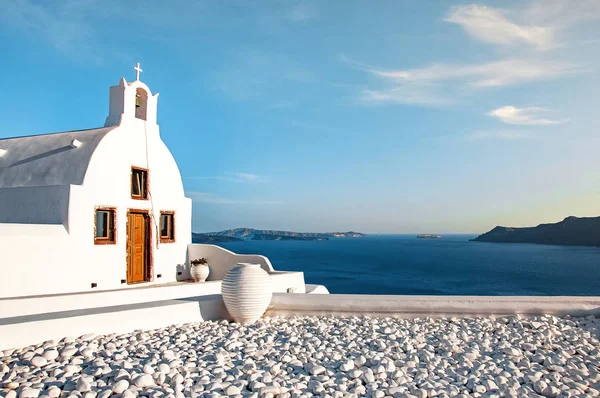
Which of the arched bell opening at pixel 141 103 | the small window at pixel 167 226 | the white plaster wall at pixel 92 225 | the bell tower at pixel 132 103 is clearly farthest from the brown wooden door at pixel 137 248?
the arched bell opening at pixel 141 103

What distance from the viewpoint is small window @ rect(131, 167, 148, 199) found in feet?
40.1

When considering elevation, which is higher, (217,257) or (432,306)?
(217,257)

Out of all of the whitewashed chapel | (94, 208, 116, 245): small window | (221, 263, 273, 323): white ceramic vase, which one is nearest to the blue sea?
the whitewashed chapel

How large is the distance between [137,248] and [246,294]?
6.00 metres

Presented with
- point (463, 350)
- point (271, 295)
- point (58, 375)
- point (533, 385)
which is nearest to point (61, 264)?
point (271, 295)

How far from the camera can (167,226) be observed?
1324 cm

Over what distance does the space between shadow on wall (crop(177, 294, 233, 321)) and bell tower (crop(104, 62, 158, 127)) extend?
686 centimetres

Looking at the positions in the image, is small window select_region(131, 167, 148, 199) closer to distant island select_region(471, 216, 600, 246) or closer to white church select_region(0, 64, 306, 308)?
white church select_region(0, 64, 306, 308)

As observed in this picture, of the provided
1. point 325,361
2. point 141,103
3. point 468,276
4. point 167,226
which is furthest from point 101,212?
point 468,276

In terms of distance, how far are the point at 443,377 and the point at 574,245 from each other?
11668cm

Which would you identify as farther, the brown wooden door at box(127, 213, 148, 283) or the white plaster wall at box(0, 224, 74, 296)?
the brown wooden door at box(127, 213, 148, 283)

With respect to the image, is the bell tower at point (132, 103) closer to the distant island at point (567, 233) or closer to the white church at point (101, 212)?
the white church at point (101, 212)

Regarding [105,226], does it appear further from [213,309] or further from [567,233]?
[567,233]

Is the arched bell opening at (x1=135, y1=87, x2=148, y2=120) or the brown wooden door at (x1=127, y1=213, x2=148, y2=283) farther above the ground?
the arched bell opening at (x1=135, y1=87, x2=148, y2=120)
